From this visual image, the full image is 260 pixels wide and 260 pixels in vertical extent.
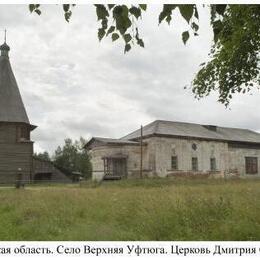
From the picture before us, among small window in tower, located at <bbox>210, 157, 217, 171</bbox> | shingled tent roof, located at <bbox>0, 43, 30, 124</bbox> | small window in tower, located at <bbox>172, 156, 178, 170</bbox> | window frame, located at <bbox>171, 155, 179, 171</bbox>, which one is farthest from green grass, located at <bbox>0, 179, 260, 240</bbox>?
small window in tower, located at <bbox>210, 157, 217, 171</bbox>

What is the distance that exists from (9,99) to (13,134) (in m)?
3.56

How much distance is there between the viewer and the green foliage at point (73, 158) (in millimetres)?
73250

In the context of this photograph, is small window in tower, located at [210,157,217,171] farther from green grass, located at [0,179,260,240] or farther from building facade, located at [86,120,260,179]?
green grass, located at [0,179,260,240]

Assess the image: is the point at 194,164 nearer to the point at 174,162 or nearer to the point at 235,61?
the point at 174,162

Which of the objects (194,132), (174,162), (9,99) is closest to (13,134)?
(9,99)

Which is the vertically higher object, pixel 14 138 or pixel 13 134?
pixel 13 134

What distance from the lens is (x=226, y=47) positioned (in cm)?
1530

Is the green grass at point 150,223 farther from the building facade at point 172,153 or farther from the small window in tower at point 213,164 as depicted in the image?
the small window in tower at point 213,164

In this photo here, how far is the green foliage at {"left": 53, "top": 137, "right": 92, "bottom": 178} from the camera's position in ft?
240

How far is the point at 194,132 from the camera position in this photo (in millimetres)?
43156

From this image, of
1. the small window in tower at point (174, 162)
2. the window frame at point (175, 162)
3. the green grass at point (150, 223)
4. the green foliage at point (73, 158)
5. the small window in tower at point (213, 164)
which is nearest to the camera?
the green grass at point (150, 223)

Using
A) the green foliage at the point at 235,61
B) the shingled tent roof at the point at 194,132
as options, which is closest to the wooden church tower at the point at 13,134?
the shingled tent roof at the point at 194,132

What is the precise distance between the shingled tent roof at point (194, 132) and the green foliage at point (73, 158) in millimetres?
28448

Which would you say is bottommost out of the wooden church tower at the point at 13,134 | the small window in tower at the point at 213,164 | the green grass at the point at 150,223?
the green grass at the point at 150,223
